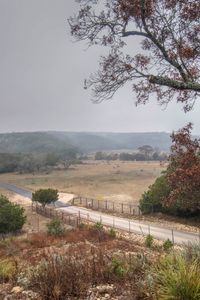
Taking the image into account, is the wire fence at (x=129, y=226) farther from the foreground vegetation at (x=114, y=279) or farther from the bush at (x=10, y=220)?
the foreground vegetation at (x=114, y=279)

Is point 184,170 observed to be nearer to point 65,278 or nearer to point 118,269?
point 118,269

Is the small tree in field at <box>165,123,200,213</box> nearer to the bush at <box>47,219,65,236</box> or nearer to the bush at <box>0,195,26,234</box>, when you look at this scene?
the bush at <box>47,219,65,236</box>

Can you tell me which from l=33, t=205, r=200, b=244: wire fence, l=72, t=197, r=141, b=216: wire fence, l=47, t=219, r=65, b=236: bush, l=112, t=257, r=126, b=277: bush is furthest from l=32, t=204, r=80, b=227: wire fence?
l=112, t=257, r=126, b=277: bush

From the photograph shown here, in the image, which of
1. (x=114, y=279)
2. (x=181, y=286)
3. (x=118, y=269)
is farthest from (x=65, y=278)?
(x=181, y=286)

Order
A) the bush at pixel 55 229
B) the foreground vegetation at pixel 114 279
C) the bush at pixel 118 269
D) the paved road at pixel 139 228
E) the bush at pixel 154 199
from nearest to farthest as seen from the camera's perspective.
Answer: the foreground vegetation at pixel 114 279 → the bush at pixel 118 269 → the bush at pixel 55 229 → the paved road at pixel 139 228 → the bush at pixel 154 199

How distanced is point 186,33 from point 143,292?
5644 millimetres

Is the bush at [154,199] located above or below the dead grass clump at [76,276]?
below

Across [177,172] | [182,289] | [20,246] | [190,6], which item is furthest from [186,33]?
[20,246]

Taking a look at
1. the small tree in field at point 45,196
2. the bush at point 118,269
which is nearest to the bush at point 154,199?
the small tree in field at point 45,196

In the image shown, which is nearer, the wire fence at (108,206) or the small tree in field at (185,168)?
the small tree in field at (185,168)

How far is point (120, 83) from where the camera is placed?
9.23 metres

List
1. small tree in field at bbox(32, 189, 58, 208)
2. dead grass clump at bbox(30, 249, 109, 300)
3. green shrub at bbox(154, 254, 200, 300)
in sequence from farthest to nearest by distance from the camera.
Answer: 1. small tree in field at bbox(32, 189, 58, 208)
2. dead grass clump at bbox(30, 249, 109, 300)
3. green shrub at bbox(154, 254, 200, 300)

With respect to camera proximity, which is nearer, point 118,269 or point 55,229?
point 118,269

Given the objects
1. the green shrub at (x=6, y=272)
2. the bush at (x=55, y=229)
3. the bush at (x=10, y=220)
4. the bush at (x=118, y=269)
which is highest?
the bush at (x=118, y=269)
